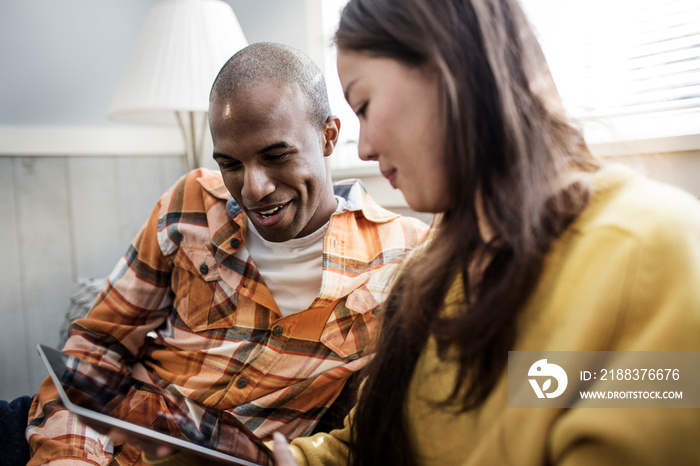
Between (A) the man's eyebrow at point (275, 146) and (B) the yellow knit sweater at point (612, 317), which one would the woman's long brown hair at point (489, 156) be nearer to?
(B) the yellow knit sweater at point (612, 317)

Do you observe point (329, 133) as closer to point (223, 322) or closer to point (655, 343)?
point (223, 322)

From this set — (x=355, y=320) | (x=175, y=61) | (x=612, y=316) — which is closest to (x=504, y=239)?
(x=612, y=316)

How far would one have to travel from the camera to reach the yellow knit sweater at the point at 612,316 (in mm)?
441

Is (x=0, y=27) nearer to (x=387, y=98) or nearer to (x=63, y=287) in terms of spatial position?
(x=63, y=287)

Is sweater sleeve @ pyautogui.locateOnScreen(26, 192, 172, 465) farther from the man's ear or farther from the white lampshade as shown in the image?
the white lampshade

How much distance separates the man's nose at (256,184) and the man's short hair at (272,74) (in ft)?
0.53

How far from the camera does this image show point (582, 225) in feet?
1.74

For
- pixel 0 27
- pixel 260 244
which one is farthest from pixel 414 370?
pixel 0 27

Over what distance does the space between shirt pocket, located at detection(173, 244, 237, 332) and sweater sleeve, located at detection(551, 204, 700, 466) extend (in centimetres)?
80

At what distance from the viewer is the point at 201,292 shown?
1140 mm

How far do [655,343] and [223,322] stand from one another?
86 centimetres

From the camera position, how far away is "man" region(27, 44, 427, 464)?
104 centimetres

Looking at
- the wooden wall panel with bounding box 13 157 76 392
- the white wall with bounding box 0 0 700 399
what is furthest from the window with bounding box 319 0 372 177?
the wooden wall panel with bounding box 13 157 76 392

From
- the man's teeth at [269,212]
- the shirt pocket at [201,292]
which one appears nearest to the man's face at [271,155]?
the man's teeth at [269,212]
